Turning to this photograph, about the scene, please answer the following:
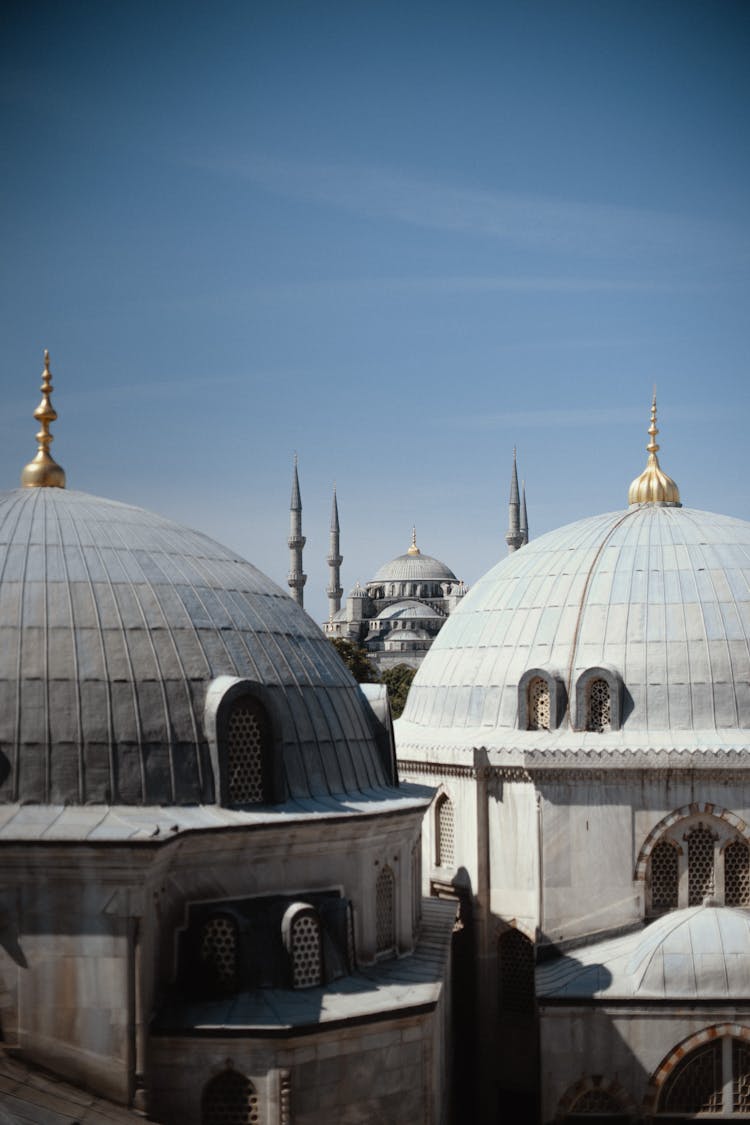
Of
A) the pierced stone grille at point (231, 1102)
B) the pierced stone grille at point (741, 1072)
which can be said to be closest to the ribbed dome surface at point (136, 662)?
the pierced stone grille at point (231, 1102)

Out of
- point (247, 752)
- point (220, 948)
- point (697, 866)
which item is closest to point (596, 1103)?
point (697, 866)

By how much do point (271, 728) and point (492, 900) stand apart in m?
8.08

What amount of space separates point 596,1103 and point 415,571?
100m

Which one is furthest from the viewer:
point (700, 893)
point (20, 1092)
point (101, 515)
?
point (700, 893)

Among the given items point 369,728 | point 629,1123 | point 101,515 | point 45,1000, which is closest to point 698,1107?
point 629,1123

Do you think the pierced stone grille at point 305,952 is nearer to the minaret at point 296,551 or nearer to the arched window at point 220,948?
the arched window at point 220,948

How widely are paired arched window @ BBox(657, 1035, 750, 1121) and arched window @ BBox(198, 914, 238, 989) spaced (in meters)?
7.31

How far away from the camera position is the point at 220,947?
55.2ft

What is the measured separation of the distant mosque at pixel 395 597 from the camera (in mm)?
106938

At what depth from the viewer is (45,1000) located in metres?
15.3

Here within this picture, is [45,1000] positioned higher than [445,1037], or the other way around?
[45,1000]

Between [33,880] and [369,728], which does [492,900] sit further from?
[33,880]

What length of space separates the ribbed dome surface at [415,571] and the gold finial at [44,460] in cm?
9884

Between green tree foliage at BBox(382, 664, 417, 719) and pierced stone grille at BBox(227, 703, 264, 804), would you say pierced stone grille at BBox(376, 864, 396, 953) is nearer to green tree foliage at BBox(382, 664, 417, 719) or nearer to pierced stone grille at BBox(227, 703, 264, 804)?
pierced stone grille at BBox(227, 703, 264, 804)
